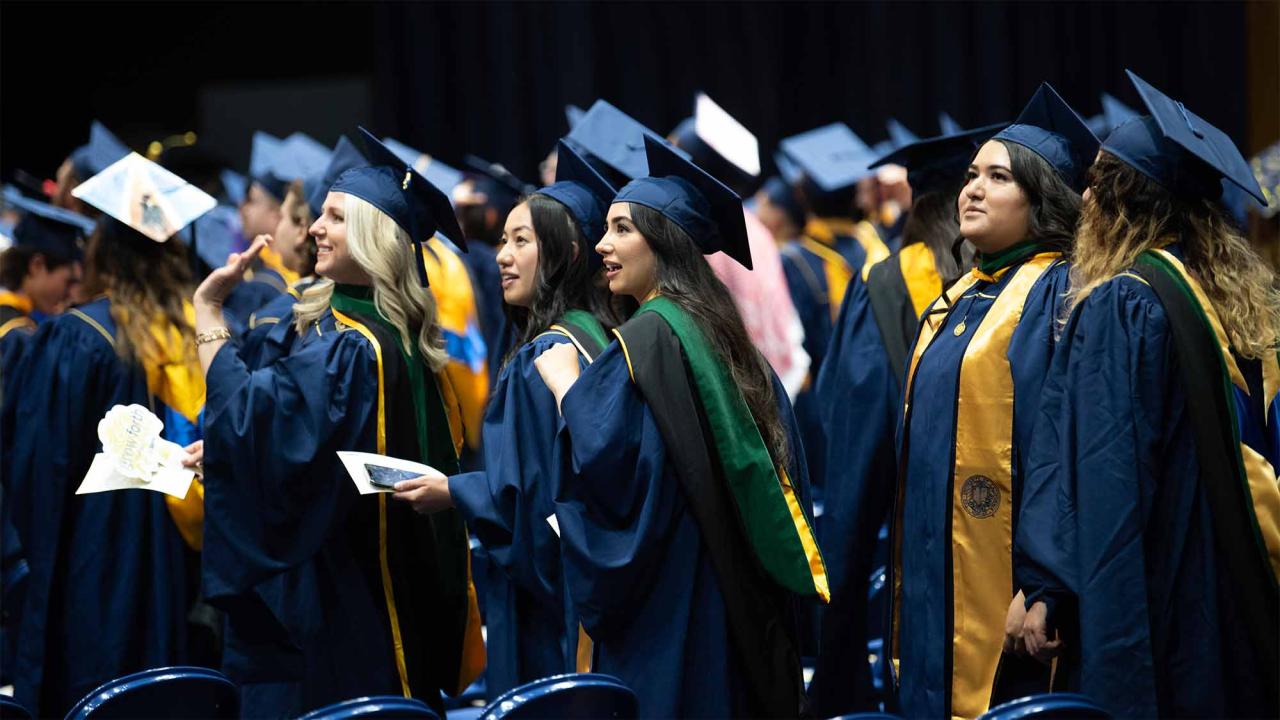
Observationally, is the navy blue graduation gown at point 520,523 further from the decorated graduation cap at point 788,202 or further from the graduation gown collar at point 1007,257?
the decorated graduation cap at point 788,202

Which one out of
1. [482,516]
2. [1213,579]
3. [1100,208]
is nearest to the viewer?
[1213,579]

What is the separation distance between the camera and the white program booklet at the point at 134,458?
3.51m

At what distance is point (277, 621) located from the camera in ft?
11.7

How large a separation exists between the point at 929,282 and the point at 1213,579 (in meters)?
1.60

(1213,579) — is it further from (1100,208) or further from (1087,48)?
(1087,48)

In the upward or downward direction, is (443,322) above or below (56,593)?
above

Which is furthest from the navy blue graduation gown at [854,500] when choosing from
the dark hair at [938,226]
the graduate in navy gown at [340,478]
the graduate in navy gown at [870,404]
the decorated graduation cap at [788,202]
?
the decorated graduation cap at [788,202]

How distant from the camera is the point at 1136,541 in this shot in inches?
109

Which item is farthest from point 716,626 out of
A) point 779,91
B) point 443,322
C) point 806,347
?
point 779,91

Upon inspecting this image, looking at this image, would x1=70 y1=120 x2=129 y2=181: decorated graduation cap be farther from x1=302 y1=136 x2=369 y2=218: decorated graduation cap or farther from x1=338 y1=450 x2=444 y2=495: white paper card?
x1=338 y1=450 x2=444 y2=495: white paper card

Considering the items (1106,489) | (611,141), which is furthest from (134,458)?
(1106,489)

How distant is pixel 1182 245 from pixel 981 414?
A: 0.59 metres

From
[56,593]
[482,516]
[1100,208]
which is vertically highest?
[1100,208]

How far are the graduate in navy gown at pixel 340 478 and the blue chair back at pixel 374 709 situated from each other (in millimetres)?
1308
